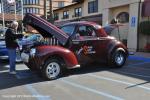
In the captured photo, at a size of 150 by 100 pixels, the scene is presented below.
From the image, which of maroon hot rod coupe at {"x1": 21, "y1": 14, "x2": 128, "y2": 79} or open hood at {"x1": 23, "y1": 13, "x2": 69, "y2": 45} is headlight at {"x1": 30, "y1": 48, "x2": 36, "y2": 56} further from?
open hood at {"x1": 23, "y1": 13, "x2": 69, "y2": 45}

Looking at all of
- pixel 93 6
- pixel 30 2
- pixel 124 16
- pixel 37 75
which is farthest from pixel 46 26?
pixel 30 2

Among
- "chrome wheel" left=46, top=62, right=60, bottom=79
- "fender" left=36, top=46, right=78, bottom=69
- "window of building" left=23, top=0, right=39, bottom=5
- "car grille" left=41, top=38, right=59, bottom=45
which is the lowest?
"chrome wheel" left=46, top=62, right=60, bottom=79

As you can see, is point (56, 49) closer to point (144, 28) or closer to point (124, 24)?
point (144, 28)

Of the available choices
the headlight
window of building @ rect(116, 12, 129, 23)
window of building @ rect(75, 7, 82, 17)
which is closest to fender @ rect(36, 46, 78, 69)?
the headlight

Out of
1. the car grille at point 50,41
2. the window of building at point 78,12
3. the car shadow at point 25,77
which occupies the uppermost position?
the window of building at point 78,12

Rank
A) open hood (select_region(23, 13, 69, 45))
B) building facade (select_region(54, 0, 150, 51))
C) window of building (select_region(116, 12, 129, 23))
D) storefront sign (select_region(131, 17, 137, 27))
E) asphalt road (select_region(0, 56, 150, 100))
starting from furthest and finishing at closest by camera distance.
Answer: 1. window of building (select_region(116, 12, 129, 23))
2. storefront sign (select_region(131, 17, 137, 27))
3. building facade (select_region(54, 0, 150, 51))
4. open hood (select_region(23, 13, 69, 45))
5. asphalt road (select_region(0, 56, 150, 100))

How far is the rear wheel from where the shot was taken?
10.4 metres

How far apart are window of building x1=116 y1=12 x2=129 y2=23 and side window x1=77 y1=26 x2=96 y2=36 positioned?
12.3m

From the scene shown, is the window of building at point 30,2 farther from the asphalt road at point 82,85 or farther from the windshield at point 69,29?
the windshield at point 69,29

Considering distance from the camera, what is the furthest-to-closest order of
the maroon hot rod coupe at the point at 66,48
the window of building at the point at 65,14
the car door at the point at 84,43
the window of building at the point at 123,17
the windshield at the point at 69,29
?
the window of building at the point at 65,14 < the window of building at the point at 123,17 < the windshield at the point at 69,29 < the car door at the point at 84,43 < the maroon hot rod coupe at the point at 66,48

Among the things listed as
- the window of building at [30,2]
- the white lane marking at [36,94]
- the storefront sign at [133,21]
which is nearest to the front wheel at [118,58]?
the white lane marking at [36,94]

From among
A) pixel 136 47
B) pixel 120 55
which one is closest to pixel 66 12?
pixel 136 47

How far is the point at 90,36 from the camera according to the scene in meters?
9.74

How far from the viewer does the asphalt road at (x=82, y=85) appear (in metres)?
6.77
